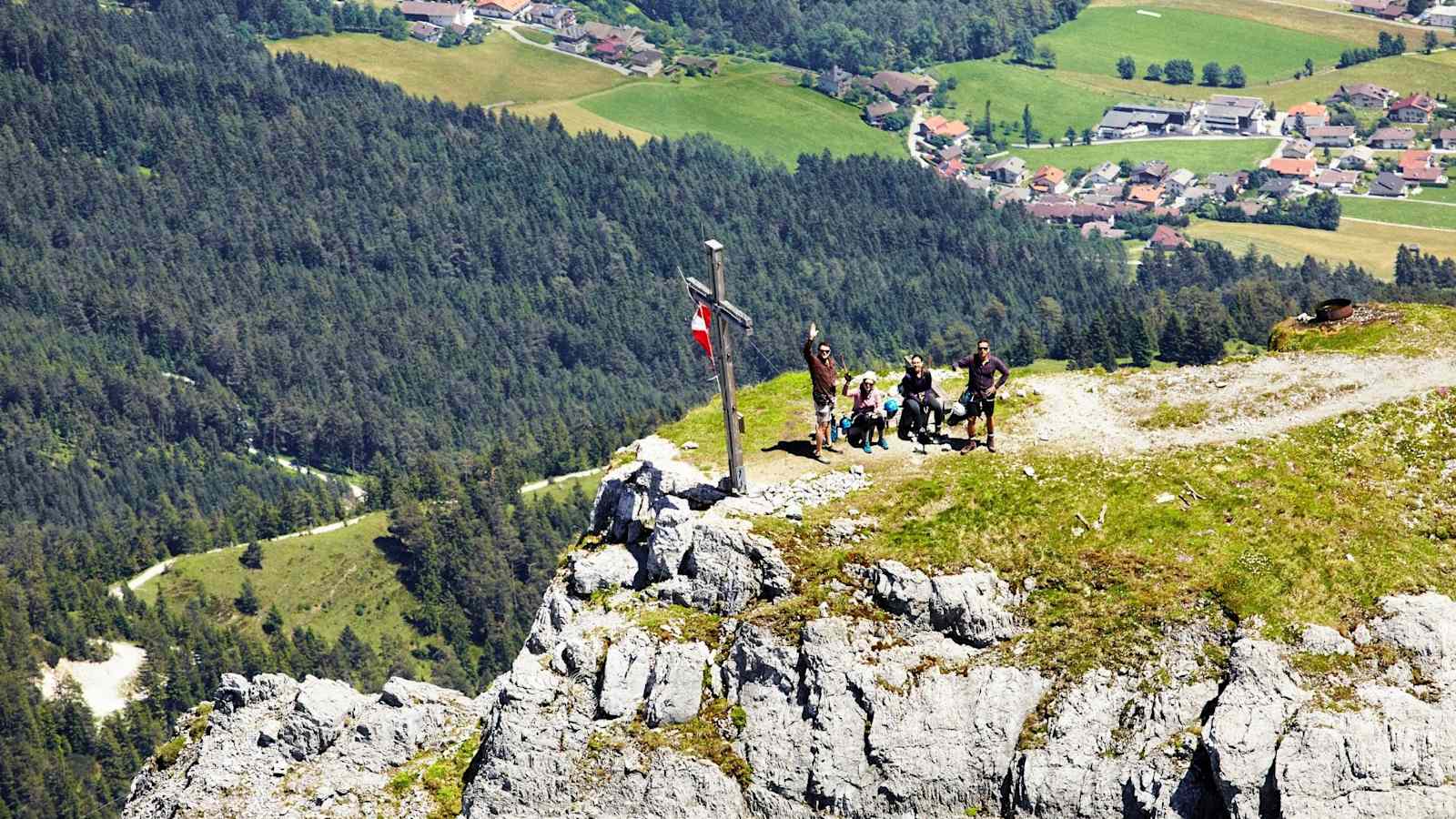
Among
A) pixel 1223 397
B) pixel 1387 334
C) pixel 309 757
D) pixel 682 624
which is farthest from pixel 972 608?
pixel 1387 334

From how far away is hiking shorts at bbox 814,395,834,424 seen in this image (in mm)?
49931

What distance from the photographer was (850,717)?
140 feet

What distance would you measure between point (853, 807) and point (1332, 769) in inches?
431

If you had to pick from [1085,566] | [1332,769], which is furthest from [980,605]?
[1332,769]

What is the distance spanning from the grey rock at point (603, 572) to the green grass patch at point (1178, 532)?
4.86m

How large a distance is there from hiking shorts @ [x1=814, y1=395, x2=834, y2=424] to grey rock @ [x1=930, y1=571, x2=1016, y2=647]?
766 cm

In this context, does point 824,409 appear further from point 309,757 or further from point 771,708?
point 309,757

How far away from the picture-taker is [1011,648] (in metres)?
43.1

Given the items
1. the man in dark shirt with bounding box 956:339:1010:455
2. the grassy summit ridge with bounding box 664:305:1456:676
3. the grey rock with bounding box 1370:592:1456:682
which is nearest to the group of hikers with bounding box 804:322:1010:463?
the man in dark shirt with bounding box 956:339:1010:455

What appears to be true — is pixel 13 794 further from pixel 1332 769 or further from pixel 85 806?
pixel 1332 769

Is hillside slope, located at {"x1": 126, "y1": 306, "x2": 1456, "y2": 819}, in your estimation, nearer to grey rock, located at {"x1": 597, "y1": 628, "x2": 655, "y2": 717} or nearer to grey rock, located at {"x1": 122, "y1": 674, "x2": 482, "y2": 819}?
grey rock, located at {"x1": 597, "y1": 628, "x2": 655, "y2": 717}

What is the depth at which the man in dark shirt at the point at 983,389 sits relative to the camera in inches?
1951

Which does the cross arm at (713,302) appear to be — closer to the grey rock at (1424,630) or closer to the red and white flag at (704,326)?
the red and white flag at (704,326)

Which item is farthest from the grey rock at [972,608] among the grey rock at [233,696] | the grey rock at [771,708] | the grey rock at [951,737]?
the grey rock at [233,696]
